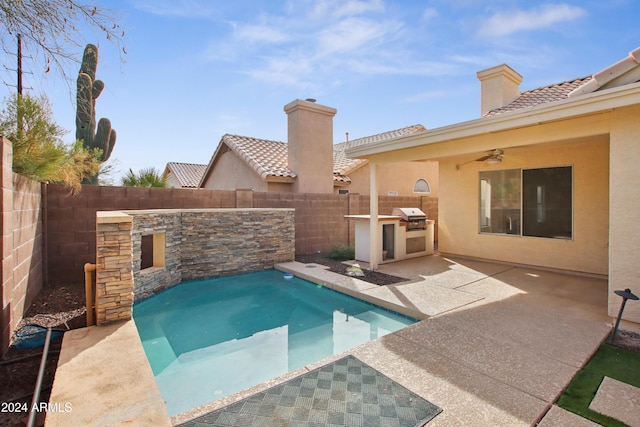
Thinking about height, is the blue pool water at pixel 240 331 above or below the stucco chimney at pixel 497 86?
below

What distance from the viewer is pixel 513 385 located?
11.3ft

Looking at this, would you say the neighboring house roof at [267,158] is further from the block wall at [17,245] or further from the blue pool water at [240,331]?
the block wall at [17,245]

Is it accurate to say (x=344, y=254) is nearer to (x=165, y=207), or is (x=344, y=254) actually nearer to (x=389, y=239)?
(x=389, y=239)

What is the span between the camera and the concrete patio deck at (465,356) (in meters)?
2.96

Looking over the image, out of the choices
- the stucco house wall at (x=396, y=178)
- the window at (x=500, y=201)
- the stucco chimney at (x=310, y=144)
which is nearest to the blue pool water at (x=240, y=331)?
the window at (x=500, y=201)

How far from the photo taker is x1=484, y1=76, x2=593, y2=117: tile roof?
9892 mm

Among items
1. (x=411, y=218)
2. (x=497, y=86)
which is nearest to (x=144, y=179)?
(x=411, y=218)

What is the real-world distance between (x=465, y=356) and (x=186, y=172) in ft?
92.0

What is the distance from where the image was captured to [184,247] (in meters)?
9.04

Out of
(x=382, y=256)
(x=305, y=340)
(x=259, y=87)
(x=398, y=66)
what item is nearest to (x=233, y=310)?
(x=305, y=340)

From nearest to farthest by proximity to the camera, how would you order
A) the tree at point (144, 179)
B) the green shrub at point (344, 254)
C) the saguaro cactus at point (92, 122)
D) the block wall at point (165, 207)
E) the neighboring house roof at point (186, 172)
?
the block wall at point (165, 207)
the tree at point (144, 179)
the saguaro cactus at point (92, 122)
the green shrub at point (344, 254)
the neighboring house roof at point (186, 172)

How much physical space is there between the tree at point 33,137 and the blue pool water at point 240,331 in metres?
3.34

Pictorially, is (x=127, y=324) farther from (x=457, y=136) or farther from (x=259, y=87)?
(x=259, y=87)

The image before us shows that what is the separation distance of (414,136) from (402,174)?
1068 centimetres
